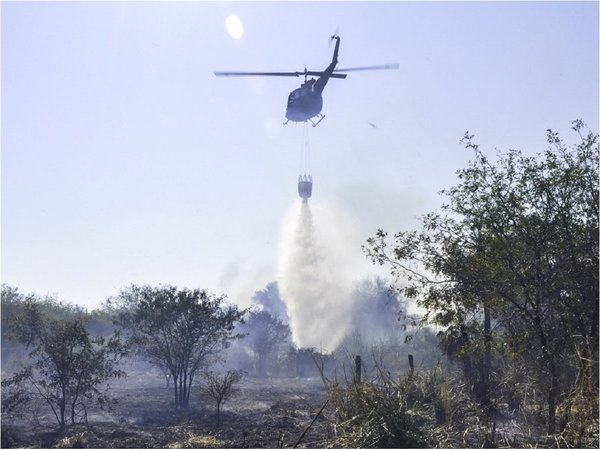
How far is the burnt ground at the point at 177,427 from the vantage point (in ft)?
61.0

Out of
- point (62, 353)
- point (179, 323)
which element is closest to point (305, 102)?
point (179, 323)

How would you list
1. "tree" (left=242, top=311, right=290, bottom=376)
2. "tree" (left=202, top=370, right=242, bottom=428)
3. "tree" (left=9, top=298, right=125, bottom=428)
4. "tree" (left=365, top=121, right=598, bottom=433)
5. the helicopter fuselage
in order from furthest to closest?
"tree" (left=242, top=311, right=290, bottom=376)
the helicopter fuselage
"tree" (left=9, top=298, right=125, bottom=428)
"tree" (left=202, top=370, right=242, bottom=428)
"tree" (left=365, top=121, right=598, bottom=433)

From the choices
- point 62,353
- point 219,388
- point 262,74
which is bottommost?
point 219,388

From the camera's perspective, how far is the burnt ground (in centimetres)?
1859

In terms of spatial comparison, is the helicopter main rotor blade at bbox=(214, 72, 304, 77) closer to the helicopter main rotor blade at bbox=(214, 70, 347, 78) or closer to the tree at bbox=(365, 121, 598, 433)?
the helicopter main rotor blade at bbox=(214, 70, 347, 78)

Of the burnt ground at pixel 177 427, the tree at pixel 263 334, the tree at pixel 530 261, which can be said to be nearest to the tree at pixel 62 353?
the burnt ground at pixel 177 427

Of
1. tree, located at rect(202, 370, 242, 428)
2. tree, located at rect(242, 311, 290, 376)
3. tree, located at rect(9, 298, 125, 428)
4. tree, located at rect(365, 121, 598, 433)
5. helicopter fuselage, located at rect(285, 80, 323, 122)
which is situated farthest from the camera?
tree, located at rect(242, 311, 290, 376)

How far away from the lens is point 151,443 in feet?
61.9

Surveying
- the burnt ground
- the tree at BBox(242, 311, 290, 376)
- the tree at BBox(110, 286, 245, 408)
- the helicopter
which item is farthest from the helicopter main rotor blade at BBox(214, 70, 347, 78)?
the tree at BBox(242, 311, 290, 376)

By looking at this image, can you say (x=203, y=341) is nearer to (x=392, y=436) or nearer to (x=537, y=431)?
(x=537, y=431)

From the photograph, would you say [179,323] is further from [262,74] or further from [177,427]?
[262,74]

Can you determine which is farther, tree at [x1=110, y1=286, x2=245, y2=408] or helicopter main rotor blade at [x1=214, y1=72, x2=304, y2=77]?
helicopter main rotor blade at [x1=214, y1=72, x2=304, y2=77]

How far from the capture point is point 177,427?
22797 millimetres

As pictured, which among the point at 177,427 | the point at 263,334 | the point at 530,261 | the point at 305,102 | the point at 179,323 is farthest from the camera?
the point at 263,334
